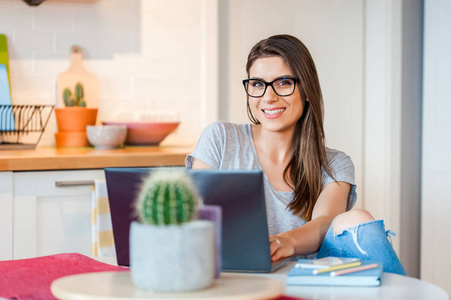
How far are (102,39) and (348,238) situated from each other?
2.06 m

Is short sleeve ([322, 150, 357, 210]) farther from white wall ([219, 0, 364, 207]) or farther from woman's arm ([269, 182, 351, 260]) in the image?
white wall ([219, 0, 364, 207])

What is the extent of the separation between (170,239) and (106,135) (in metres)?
2.03

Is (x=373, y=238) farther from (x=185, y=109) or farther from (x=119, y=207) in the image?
(x=185, y=109)

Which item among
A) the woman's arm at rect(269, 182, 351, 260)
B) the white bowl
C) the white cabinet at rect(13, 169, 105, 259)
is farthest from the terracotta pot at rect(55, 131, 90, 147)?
the woman's arm at rect(269, 182, 351, 260)

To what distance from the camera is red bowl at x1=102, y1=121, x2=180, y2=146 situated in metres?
3.08

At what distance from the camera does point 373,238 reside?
1449mm

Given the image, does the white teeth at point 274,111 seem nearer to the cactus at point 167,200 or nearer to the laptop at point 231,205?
the laptop at point 231,205

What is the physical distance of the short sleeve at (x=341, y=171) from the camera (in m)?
1.96

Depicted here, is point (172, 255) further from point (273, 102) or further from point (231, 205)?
point (273, 102)

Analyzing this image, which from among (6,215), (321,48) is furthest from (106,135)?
(321,48)

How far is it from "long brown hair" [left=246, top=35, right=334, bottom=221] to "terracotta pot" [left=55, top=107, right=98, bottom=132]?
1.26 metres

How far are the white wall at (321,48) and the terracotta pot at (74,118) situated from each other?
0.68 meters

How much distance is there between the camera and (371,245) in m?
1.45

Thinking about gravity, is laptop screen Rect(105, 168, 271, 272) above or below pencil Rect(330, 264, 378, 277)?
above
